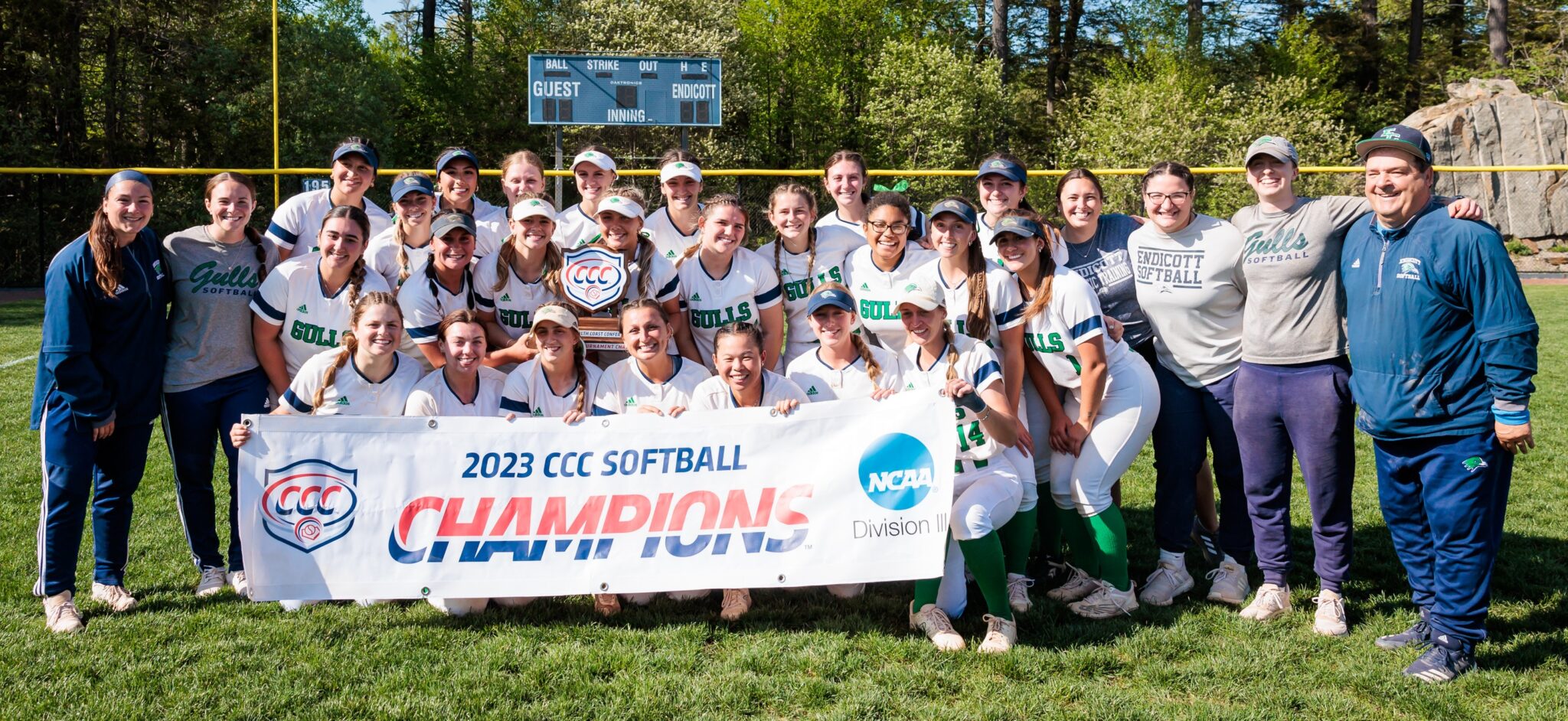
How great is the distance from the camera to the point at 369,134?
1101 inches

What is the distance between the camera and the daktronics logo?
458 centimetres

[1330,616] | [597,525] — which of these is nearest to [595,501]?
[597,525]

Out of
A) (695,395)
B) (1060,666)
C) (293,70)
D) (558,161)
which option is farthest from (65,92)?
(1060,666)

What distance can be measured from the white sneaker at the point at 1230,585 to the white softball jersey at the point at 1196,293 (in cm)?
Answer: 94

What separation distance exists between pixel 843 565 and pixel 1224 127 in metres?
24.5

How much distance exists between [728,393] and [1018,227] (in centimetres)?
153

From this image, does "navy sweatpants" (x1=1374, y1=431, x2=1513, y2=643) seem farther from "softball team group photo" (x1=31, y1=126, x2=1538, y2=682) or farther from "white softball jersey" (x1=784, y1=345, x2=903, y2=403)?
"white softball jersey" (x1=784, y1=345, x2=903, y2=403)

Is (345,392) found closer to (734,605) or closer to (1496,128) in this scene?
(734,605)

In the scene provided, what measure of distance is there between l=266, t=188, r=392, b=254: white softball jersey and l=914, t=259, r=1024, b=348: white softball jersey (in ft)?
9.68

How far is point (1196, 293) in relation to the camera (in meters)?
4.89

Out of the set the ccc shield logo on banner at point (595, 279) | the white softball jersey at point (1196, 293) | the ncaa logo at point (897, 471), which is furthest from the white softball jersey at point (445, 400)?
the white softball jersey at point (1196, 293)

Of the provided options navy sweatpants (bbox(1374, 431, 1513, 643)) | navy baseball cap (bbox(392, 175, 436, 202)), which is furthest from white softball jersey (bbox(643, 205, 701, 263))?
navy sweatpants (bbox(1374, 431, 1513, 643))

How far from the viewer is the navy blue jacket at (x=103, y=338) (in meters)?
4.56

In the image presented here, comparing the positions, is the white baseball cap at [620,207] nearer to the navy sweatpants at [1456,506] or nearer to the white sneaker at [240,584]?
the white sneaker at [240,584]
